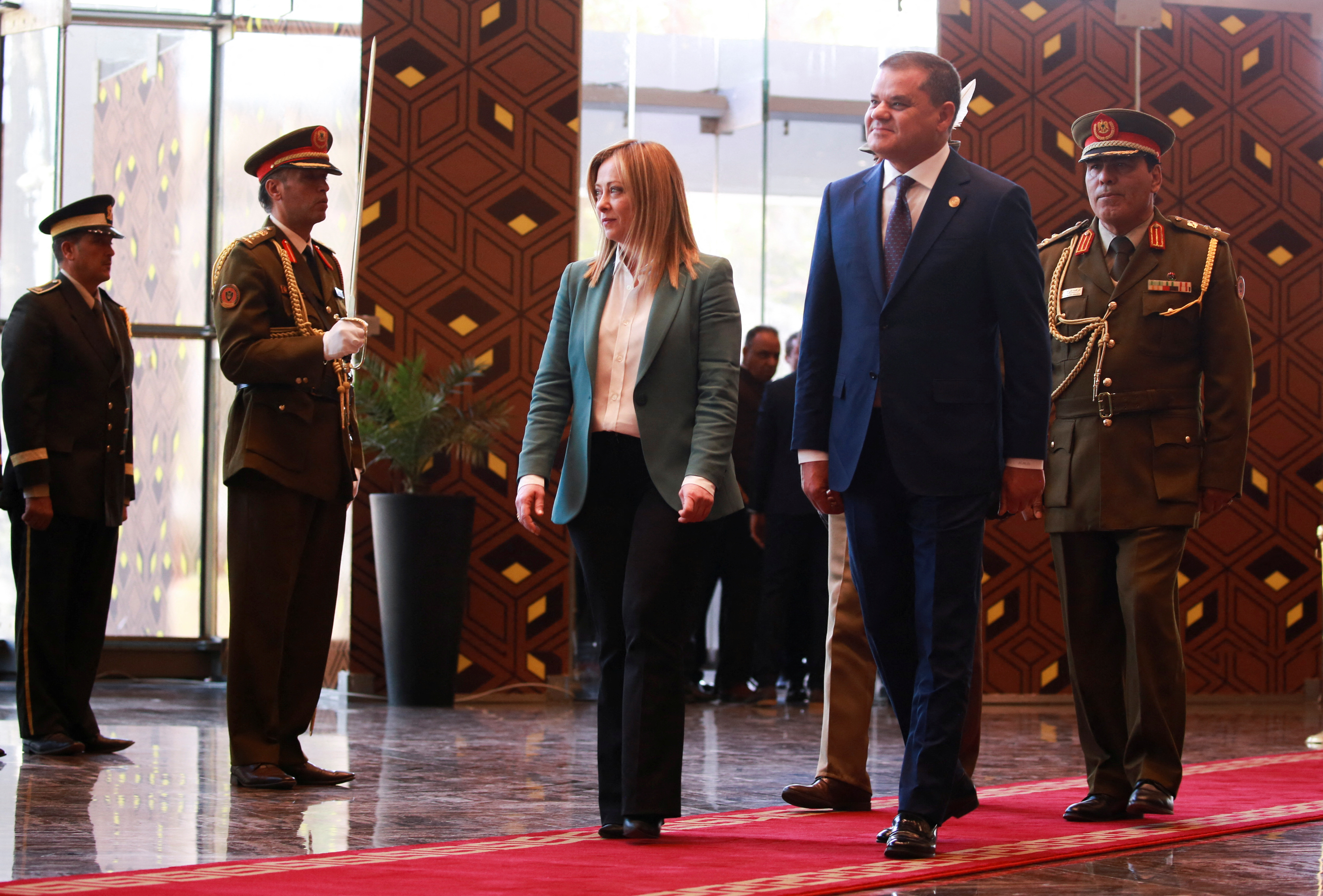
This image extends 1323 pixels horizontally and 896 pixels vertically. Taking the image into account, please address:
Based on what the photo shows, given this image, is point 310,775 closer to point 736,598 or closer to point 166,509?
point 736,598

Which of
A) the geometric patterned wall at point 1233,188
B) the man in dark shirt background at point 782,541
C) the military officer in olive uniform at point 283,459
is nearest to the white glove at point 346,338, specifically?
the military officer in olive uniform at point 283,459

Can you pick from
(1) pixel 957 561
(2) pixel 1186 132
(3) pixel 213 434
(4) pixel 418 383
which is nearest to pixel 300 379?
(1) pixel 957 561

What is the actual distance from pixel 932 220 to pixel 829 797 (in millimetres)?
1354

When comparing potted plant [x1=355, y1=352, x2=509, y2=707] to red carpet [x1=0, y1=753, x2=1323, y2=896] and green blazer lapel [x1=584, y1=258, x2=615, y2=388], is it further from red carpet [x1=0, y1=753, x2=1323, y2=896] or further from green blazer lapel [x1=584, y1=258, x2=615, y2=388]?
green blazer lapel [x1=584, y1=258, x2=615, y2=388]

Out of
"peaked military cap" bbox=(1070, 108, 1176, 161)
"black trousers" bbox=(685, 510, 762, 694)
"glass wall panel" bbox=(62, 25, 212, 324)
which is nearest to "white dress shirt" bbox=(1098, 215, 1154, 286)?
"peaked military cap" bbox=(1070, 108, 1176, 161)

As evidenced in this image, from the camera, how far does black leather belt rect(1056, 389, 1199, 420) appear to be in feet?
11.0

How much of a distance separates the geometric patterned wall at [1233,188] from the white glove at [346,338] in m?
3.93

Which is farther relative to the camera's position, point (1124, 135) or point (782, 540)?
point (782, 540)

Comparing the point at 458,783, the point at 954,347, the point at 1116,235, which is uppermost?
the point at 1116,235

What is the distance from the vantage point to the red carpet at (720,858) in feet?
7.81

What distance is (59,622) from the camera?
14.0ft

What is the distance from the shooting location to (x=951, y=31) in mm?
6727

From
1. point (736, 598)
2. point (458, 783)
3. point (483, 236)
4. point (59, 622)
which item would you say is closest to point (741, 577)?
point (736, 598)

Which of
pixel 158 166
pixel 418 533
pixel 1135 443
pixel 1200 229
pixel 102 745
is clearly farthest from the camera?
pixel 158 166
